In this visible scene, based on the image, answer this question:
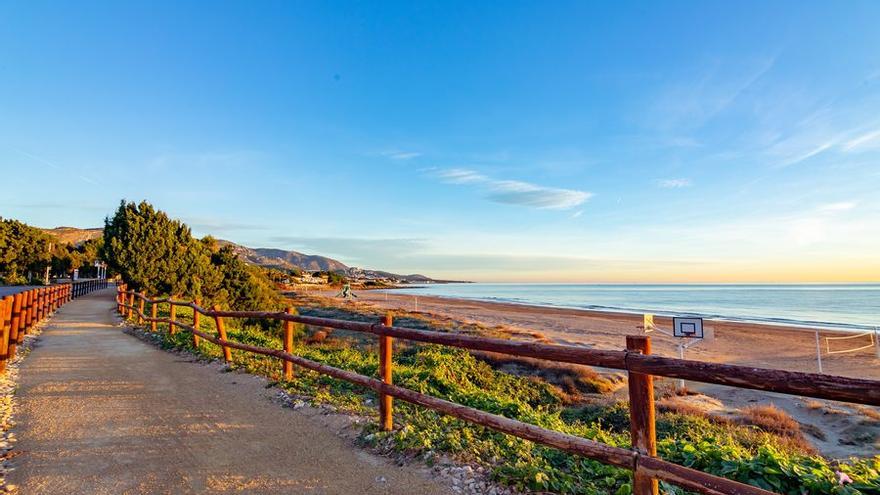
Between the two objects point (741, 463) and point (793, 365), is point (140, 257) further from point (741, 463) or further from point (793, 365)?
point (793, 365)

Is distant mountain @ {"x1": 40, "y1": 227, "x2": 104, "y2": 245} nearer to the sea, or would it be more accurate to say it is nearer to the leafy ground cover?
the sea

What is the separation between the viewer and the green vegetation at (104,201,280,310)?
2191 centimetres

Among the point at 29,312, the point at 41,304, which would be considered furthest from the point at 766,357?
the point at 41,304

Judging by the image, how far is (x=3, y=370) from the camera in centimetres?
762

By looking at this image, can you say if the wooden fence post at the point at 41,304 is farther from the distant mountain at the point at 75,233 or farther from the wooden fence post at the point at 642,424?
the distant mountain at the point at 75,233

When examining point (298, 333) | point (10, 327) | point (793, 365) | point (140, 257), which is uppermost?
point (140, 257)

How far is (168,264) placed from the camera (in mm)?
22672

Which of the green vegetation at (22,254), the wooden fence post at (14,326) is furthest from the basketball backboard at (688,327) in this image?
the green vegetation at (22,254)

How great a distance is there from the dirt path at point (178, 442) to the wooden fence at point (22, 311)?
89cm

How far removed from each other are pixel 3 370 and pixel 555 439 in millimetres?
9432

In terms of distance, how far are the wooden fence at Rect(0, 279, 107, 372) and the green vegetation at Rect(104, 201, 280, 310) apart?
3152mm

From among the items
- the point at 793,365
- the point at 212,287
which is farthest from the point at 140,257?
the point at 793,365

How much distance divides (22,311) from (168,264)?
43.7ft

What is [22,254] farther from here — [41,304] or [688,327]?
[688,327]
